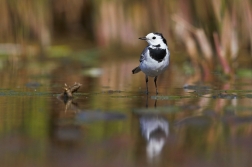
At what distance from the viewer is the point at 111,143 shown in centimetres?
487

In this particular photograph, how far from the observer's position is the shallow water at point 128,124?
437 cm

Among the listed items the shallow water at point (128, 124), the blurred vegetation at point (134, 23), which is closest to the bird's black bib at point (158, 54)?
the shallow water at point (128, 124)

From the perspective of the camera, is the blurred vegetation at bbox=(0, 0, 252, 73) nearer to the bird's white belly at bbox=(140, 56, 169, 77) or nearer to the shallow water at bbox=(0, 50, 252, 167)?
the shallow water at bbox=(0, 50, 252, 167)

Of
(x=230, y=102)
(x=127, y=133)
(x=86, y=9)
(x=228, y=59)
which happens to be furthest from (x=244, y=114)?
(x=86, y=9)

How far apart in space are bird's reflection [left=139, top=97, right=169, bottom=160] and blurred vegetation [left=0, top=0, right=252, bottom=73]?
4.43 m

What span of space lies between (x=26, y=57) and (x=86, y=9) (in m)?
3.17

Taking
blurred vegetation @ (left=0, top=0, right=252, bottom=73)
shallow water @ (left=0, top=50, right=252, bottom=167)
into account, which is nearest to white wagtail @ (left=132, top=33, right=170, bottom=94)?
shallow water @ (left=0, top=50, right=252, bottom=167)

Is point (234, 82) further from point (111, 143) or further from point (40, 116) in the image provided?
point (111, 143)

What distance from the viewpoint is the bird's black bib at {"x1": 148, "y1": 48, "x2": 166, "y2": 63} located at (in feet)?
27.2

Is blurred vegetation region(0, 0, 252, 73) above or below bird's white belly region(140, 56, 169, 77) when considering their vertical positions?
above

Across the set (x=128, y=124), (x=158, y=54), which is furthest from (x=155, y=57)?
(x=128, y=124)

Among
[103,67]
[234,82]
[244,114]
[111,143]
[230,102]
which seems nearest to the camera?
[111,143]

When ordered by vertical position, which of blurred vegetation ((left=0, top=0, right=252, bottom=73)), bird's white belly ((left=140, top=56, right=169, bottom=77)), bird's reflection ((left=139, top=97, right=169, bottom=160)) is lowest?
bird's reflection ((left=139, top=97, right=169, bottom=160))

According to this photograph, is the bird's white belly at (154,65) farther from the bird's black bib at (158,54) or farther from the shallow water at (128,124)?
the shallow water at (128,124)
